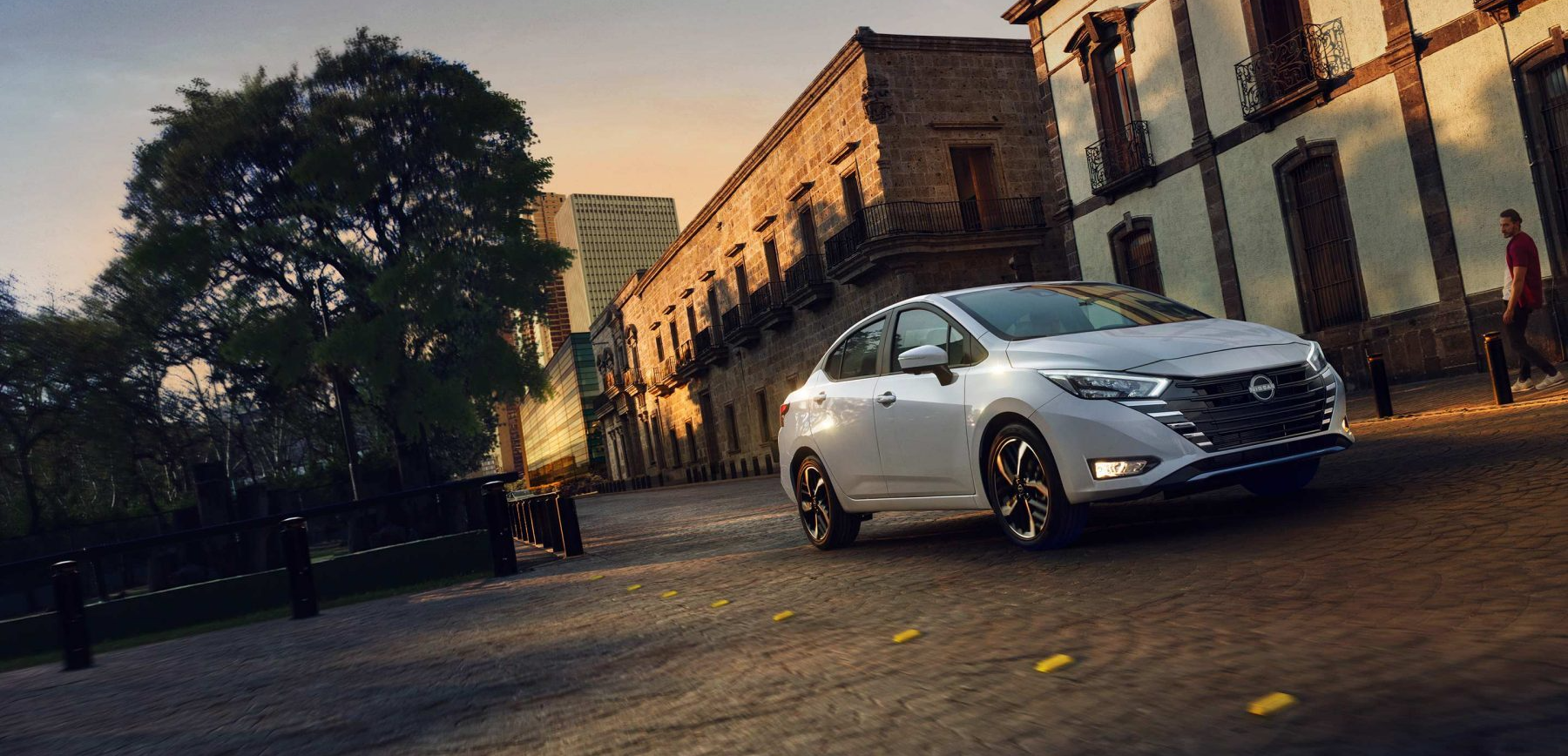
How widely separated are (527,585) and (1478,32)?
1323 cm

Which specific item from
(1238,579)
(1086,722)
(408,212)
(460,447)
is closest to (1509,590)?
(1238,579)

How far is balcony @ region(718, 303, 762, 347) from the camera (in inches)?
1486

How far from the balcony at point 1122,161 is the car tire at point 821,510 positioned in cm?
1454

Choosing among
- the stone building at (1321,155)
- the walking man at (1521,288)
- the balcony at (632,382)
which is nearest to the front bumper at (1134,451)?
the walking man at (1521,288)

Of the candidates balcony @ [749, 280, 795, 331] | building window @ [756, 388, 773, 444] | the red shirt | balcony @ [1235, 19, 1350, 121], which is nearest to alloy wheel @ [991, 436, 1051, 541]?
the red shirt

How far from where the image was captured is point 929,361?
597 cm

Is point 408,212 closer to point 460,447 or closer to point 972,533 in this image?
point 460,447

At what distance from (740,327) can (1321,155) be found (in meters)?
24.1

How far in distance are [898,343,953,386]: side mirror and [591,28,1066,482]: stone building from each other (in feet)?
54.2

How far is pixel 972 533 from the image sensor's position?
23.8ft

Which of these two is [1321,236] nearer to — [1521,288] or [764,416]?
[1521,288]

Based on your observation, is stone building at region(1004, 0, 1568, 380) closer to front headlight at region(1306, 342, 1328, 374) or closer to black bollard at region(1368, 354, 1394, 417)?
black bollard at region(1368, 354, 1394, 417)

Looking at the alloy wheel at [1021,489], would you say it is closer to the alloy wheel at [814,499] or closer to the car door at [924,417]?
the car door at [924,417]

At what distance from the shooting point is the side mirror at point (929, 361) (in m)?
5.97
